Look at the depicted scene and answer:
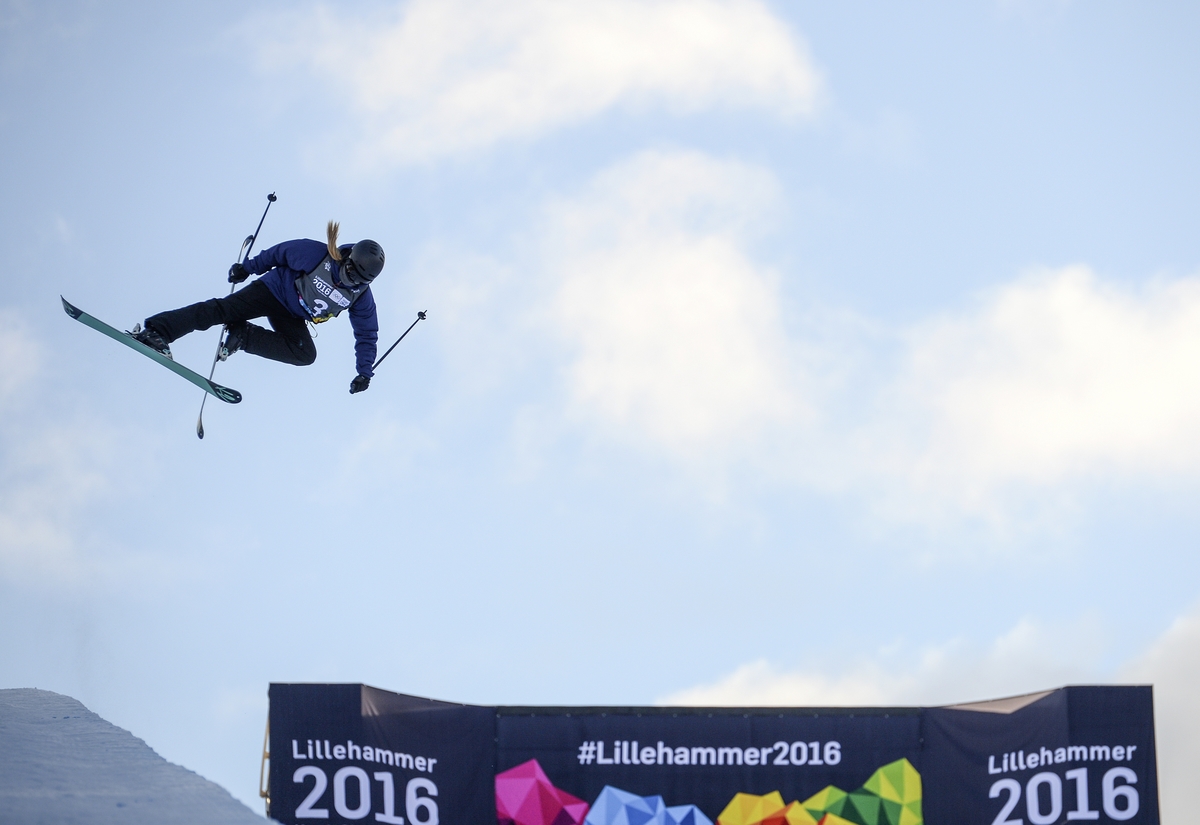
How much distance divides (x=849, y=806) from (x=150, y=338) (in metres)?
7.79

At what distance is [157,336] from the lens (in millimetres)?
14891

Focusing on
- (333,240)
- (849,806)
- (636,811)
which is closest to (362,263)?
(333,240)

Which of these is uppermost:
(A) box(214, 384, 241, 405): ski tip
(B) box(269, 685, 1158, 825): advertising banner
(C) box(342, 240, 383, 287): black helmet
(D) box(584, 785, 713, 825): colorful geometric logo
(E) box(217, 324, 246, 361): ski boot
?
(C) box(342, 240, 383, 287): black helmet

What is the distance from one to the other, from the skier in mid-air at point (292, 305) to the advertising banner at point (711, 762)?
3191 millimetres

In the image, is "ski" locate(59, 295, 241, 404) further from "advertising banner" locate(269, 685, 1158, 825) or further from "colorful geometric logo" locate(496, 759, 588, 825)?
"colorful geometric logo" locate(496, 759, 588, 825)

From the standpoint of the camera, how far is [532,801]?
49.8 ft

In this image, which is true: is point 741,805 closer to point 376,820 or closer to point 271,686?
point 376,820

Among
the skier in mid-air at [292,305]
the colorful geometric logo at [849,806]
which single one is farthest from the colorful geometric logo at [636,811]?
the skier in mid-air at [292,305]

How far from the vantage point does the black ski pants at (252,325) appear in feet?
48.9

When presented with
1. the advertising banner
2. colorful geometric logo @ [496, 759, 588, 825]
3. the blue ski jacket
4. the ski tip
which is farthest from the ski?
colorful geometric logo @ [496, 759, 588, 825]

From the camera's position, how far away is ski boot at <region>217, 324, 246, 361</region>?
15.1 meters

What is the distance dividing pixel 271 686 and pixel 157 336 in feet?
11.2

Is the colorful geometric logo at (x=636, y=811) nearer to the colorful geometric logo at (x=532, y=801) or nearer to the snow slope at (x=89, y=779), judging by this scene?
the colorful geometric logo at (x=532, y=801)

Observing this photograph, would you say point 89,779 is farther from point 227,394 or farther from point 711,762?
point 711,762
